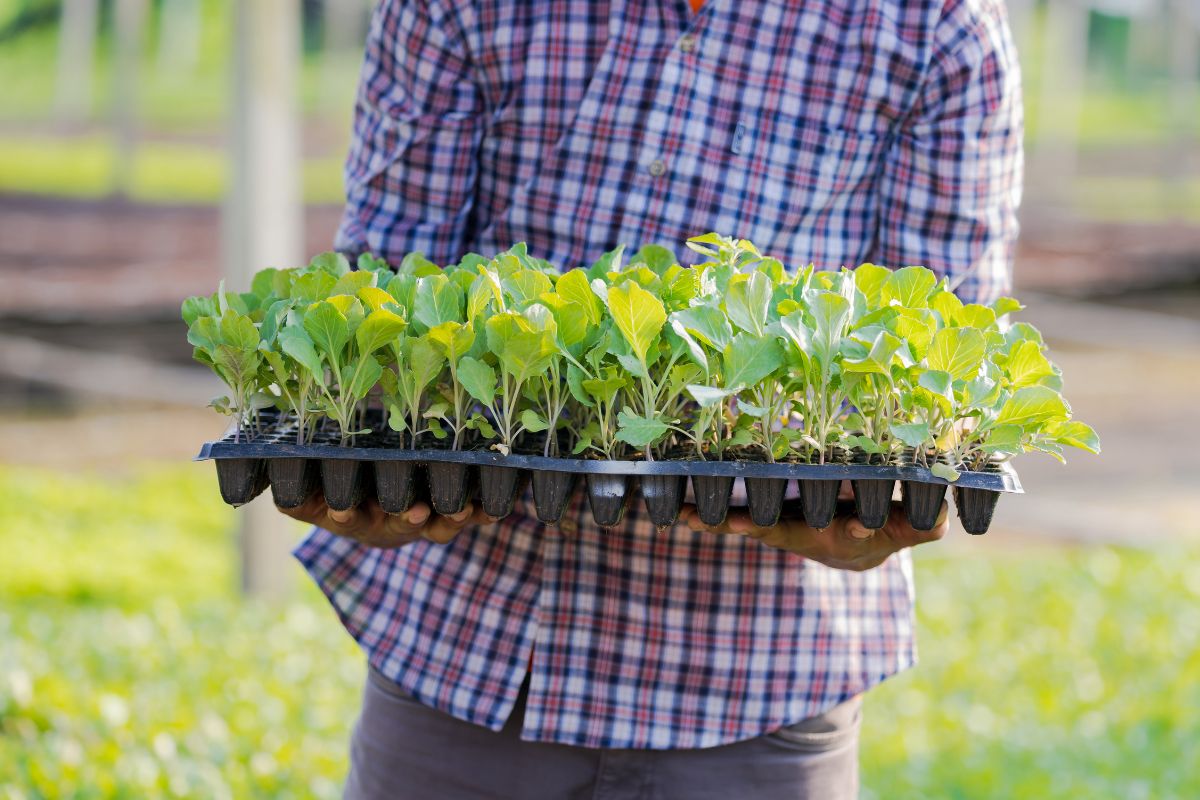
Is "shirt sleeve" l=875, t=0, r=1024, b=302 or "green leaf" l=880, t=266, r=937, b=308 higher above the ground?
"shirt sleeve" l=875, t=0, r=1024, b=302

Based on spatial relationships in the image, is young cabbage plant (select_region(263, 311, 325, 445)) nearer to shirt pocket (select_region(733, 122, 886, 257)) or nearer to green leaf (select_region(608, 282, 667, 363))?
green leaf (select_region(608, 282, 667, 363))

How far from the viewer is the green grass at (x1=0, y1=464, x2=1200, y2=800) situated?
2693 mm

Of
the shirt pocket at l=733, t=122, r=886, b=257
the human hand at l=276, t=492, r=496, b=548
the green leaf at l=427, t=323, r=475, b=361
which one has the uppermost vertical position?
the shirt pocket at l=733, t=122, r=886, b=257

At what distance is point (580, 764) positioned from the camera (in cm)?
141

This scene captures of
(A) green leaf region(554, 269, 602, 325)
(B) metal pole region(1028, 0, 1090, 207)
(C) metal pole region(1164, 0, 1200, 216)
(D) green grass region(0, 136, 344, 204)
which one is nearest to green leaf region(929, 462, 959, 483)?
(A) green leaf region(554, 269, 602, 325)

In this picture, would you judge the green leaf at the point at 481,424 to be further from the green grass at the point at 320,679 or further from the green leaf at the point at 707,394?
the green grass at the point at 320,679

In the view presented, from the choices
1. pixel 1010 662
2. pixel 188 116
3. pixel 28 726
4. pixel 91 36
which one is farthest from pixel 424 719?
pixel 188 116

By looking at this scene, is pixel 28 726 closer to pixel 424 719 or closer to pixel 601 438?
pixel 424 719

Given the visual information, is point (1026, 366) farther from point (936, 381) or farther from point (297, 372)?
point (297, 372)

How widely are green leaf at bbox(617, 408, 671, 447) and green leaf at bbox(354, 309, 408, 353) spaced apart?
0.21 meters

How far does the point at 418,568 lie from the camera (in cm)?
149

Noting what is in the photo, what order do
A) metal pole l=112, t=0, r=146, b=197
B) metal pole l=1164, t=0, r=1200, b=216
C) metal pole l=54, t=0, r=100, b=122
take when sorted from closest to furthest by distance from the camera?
metal pole l=112, t=0, r=146, b=197 < metal pole l=1164, t=0, r=1200, b=216 < metal pole l=54, t=0, r=100, b=122

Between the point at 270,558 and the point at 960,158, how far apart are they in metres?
3.23

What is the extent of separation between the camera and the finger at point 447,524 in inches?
46.8
